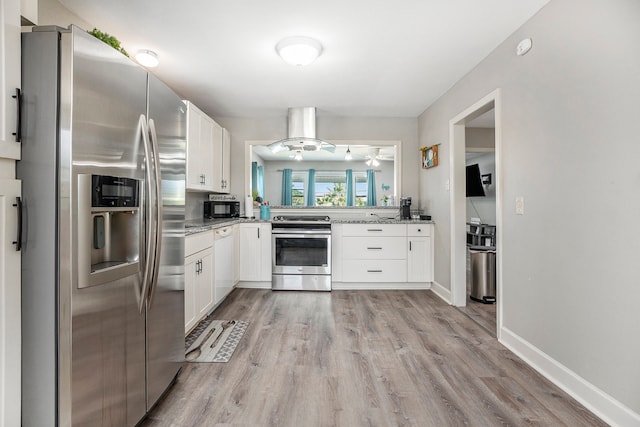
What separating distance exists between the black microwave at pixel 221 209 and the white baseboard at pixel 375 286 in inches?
63.5

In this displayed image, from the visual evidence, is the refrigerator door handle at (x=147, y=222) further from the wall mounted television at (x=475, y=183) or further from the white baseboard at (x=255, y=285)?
the wall mounted television at (x=475, y=183)

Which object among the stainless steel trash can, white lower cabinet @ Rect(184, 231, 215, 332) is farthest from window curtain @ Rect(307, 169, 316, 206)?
white lower cabinet @ Rect(184, 231, 215, 332)

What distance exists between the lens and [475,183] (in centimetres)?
545

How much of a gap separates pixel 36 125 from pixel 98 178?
0.24 meters

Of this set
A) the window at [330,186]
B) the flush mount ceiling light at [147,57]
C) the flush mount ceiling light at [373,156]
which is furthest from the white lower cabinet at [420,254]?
the window at [330,186]

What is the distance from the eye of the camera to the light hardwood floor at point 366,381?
1566 mm

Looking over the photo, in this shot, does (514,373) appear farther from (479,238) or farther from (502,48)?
(479,238)

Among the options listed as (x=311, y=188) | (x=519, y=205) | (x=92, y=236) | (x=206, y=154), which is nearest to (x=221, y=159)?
(x=206, y=154)

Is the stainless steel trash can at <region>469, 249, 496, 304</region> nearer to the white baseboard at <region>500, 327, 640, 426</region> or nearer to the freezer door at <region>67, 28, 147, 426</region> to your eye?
the white baseboard at <region>500, 327, 640, 426</region>

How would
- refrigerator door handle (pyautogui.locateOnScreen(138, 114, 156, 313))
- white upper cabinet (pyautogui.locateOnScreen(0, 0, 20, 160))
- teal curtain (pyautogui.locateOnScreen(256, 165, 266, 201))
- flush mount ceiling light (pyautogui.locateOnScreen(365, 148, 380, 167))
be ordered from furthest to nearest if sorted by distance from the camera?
teal curtain (pyautogui.locateOnScreen(256, 165, 266, 201))
flush mount ceiling light (pyautogui.locateOnScreen(365, 148, 380, 167))
refrigerator door handle (pyautogui.locateOnScreen(138, 114, 156, 313))
white upper cabinet (pyautogui.locateOnScreen(0, 0, 20, 160))

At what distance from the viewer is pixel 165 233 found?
1.62 metres

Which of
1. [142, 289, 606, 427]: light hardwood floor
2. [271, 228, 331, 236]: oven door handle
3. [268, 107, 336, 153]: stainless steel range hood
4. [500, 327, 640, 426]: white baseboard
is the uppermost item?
[268, 107, 336, 153]: stainless steel range hood

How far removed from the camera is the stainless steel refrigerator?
1.05 metres

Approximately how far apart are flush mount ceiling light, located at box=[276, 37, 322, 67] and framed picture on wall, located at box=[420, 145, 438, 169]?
195 cm
